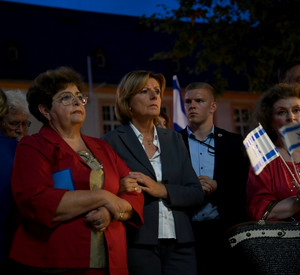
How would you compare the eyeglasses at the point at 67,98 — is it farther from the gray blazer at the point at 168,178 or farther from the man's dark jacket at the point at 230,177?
the man's dark jacket at the point at 230,177

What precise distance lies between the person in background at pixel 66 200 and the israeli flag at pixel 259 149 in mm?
816

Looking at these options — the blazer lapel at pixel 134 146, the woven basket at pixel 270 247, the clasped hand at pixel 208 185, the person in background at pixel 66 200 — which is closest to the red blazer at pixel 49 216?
the person in background at pixel 66 200

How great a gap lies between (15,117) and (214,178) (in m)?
1.83

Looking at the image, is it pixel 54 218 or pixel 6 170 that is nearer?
pixel 54 218

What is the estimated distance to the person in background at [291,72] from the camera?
188 inches

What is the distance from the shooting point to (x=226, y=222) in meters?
4.13

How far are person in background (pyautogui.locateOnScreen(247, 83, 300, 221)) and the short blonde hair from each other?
3.06ft

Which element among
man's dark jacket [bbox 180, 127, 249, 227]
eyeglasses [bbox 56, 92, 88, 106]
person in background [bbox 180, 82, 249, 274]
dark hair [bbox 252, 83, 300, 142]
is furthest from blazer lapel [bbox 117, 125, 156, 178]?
dark hair [bbox 252, 83, 300, 142]

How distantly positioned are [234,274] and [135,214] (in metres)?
0.91

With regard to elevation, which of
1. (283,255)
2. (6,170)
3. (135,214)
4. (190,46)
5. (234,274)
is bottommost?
(234,274)

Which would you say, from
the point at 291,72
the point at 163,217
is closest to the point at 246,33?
the point at 291,72

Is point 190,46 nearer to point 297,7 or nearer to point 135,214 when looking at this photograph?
point 297,7

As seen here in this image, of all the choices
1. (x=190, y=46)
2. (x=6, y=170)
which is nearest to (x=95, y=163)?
(x=6, y=170)

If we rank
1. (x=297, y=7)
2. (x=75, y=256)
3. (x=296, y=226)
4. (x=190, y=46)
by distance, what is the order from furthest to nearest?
(x=190, y=46) → (x=297, y=7) → (x=296, y=226) → (x=75, y=256)
